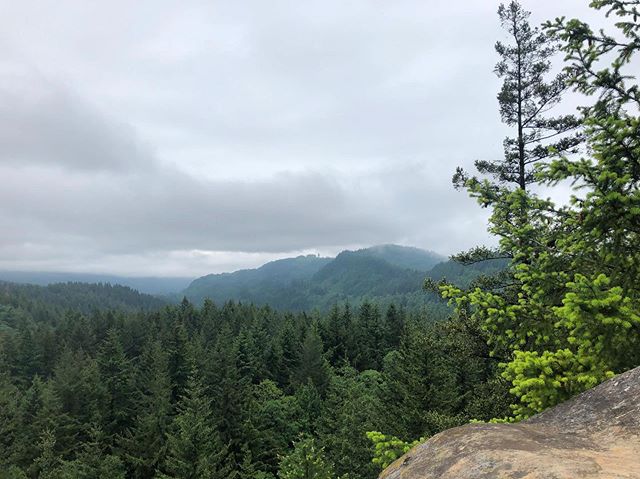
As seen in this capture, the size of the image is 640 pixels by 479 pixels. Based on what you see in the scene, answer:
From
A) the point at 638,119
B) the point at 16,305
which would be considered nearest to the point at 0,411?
the point at 638,119

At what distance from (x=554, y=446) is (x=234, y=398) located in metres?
36.7

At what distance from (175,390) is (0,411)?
1918 cm

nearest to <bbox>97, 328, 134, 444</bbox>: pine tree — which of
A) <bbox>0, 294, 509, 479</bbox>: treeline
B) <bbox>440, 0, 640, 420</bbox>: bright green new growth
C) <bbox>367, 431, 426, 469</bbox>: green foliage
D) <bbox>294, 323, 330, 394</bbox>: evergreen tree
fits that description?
<bbox>0, 294, 509, 479</bbox>: treeline

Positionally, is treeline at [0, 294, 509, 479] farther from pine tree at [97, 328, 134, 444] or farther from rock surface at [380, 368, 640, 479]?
rock surface at [380, 368, 640, 479]

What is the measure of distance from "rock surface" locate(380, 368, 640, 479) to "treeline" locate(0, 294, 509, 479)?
7.88 metres

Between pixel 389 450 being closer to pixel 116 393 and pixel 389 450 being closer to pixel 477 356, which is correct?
pixel 477 356

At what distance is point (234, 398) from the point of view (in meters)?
37.7

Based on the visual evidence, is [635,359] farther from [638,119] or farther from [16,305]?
[16,305]

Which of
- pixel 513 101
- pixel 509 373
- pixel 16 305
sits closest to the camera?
pixel 509 373

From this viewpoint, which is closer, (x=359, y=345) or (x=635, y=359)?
(x=635, y=359)

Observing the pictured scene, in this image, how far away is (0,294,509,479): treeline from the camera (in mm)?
22812

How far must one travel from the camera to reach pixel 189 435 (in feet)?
89.6

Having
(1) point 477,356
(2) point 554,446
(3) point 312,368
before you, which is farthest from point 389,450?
(3) point 312,368

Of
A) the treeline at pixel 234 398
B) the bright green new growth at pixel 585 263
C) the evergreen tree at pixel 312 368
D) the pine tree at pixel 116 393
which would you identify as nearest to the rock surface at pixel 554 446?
the bright green new growth at pixel 585 263
